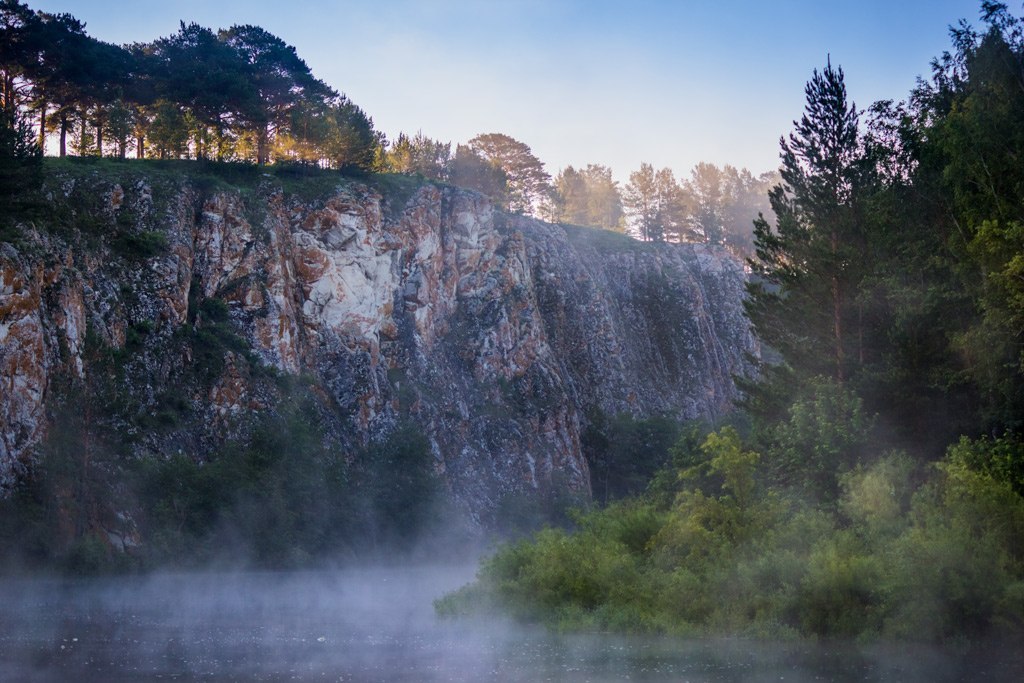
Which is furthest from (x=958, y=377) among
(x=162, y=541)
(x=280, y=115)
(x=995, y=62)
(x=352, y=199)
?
(x=280, y=115)

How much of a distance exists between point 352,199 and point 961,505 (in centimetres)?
6130

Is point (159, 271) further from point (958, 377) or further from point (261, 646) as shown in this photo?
point (958, 377)

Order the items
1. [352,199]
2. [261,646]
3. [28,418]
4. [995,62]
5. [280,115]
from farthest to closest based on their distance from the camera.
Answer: [280,115], [352,199], [28,418], [995,62], [261,646]

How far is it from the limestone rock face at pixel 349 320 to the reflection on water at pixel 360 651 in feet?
73.7

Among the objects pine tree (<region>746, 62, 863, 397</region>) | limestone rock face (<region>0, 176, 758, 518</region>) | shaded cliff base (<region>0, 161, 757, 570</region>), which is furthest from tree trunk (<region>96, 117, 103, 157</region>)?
pine tree (<region>746, 62, 863, 397</region>)

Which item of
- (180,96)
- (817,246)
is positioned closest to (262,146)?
(180,96)

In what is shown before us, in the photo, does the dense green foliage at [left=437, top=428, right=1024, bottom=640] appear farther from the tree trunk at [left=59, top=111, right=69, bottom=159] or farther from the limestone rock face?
the tree trunk at [left=59, top=111, right=69, bottom=159]

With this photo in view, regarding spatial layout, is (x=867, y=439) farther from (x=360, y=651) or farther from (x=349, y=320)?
(x=349, y=320)

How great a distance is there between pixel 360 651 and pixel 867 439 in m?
17.3

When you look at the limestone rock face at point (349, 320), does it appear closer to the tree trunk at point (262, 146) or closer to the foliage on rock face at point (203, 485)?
the foliage on rock face at point (203, 485)

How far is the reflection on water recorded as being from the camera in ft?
73.8

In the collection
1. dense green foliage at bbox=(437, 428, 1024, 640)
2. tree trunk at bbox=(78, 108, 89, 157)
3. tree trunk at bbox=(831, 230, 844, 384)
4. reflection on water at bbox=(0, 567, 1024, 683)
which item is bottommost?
reflection on water at bbox=(0, 567, 1024, 683)

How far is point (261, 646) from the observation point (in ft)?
91.5

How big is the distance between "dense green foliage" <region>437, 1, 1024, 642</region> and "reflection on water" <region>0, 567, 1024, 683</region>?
1.61 meters
